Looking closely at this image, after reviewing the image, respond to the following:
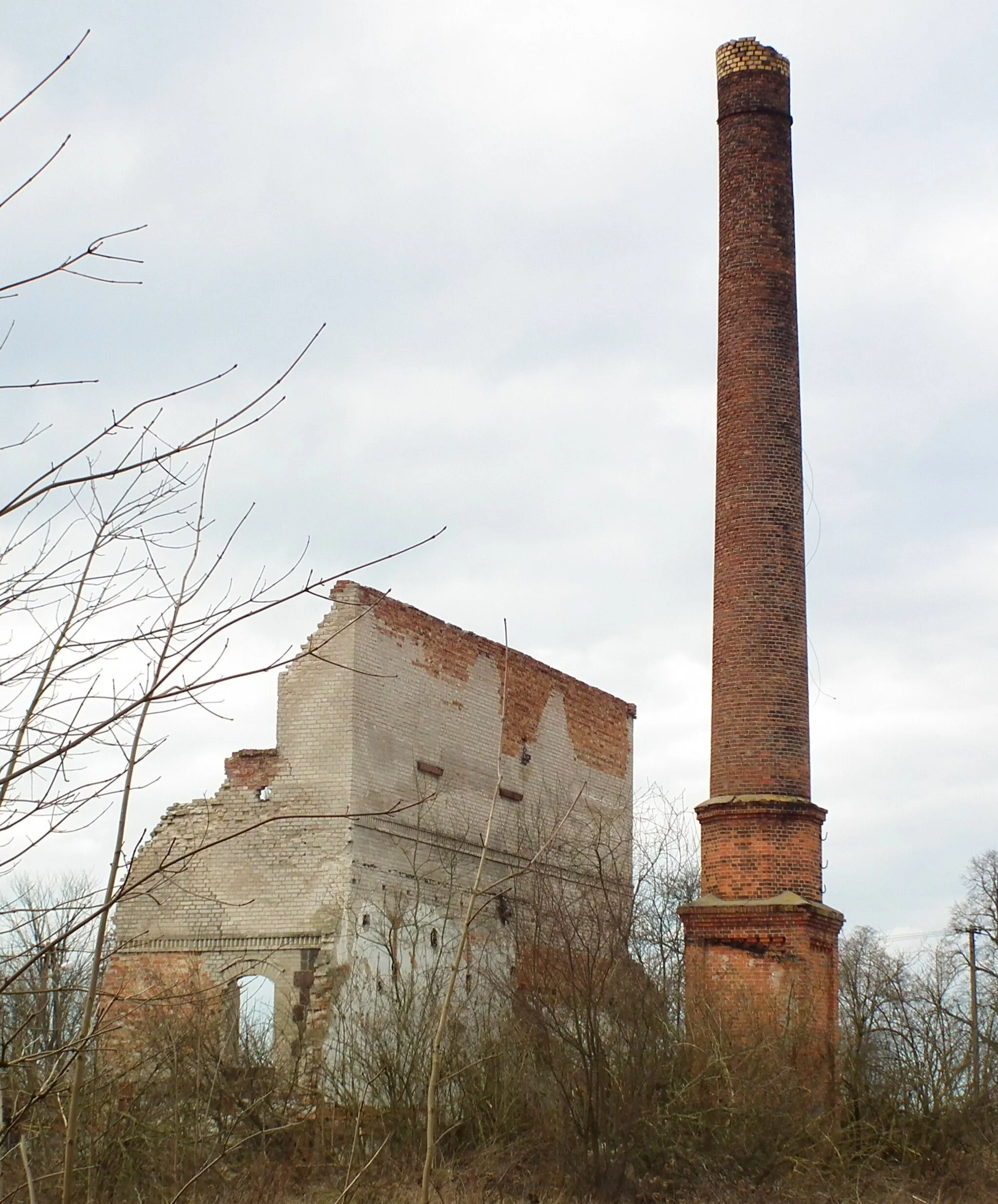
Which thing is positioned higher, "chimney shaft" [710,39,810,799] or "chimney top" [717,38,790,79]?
"chimney top" [717,38,790,79]

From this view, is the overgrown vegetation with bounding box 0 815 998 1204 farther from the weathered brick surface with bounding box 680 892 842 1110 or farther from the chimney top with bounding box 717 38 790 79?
the chimney top with bounding box 717 38 790 79

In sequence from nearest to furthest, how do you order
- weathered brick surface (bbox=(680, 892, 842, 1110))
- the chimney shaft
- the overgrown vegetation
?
the overgrown vegetation
weathered brick surface (bbox=(680, 892, 842, 1110))
the chimney shaft

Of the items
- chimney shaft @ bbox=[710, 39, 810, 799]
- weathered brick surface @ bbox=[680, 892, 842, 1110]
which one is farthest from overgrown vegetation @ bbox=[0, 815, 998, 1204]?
chimney shaft @ bbox=[710, 39, 810, 799]

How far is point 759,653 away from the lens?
1600 cm

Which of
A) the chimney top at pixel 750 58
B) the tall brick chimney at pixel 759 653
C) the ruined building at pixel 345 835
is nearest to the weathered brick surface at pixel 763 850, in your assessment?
the tall brick chimney at pixel 759 653

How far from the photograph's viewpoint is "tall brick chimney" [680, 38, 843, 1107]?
14922mm

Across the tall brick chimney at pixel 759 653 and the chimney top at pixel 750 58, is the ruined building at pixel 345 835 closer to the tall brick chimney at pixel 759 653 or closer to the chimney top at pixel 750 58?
the tall brick chimney at pixel 759 653

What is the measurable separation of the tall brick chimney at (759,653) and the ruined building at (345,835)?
2.64m

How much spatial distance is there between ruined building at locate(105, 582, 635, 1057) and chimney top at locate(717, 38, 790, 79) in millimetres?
7662

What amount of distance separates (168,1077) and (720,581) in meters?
7.76

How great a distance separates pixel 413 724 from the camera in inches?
717

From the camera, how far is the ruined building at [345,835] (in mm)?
16562

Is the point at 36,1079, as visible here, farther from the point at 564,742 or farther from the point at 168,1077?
the point at 564,742

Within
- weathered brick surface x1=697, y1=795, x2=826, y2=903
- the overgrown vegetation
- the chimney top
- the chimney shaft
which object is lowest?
the overgrown vegetation
